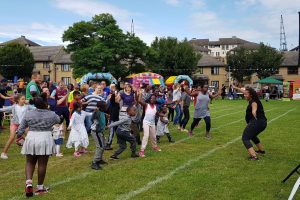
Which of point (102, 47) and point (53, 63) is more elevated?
point (102, 47)

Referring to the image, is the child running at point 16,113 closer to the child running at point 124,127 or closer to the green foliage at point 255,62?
the child running at point 124,127

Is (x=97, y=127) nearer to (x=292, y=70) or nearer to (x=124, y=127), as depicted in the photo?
(x=124, y=127)

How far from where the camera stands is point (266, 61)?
6938 cm

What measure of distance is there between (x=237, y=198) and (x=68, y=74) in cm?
7893

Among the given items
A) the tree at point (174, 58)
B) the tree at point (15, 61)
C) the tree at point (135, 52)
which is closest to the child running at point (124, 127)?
the tree at point (135, 52)

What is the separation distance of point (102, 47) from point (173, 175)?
49.8 meters

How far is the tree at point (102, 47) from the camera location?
185ft

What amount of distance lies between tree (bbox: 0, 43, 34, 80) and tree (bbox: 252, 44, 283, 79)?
4646cm

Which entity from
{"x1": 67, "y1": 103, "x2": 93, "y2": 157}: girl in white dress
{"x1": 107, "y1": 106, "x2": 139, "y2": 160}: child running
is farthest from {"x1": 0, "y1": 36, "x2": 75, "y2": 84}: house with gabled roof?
{"x1": 107, "y1": 106, "x2": 139, "y2": 160}: child running

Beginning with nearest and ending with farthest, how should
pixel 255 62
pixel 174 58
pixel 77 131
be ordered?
pixel 77 131, pixel 174 58, pixel 255 62

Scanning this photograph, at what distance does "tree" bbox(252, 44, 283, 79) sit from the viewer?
6962 cm

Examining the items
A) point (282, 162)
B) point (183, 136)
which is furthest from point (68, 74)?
point (282, 162)

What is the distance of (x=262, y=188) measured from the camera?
7082 millimetres

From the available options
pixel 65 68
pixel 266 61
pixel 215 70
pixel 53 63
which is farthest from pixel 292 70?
pixel 53 63
